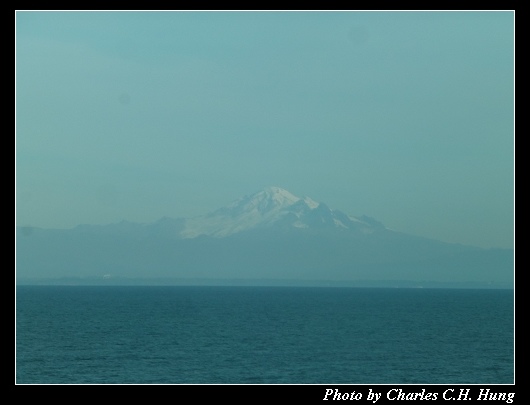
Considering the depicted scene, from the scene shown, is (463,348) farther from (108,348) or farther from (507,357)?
(108,348)

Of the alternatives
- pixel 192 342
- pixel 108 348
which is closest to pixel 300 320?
pixel 192 342

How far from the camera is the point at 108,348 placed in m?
72.8
